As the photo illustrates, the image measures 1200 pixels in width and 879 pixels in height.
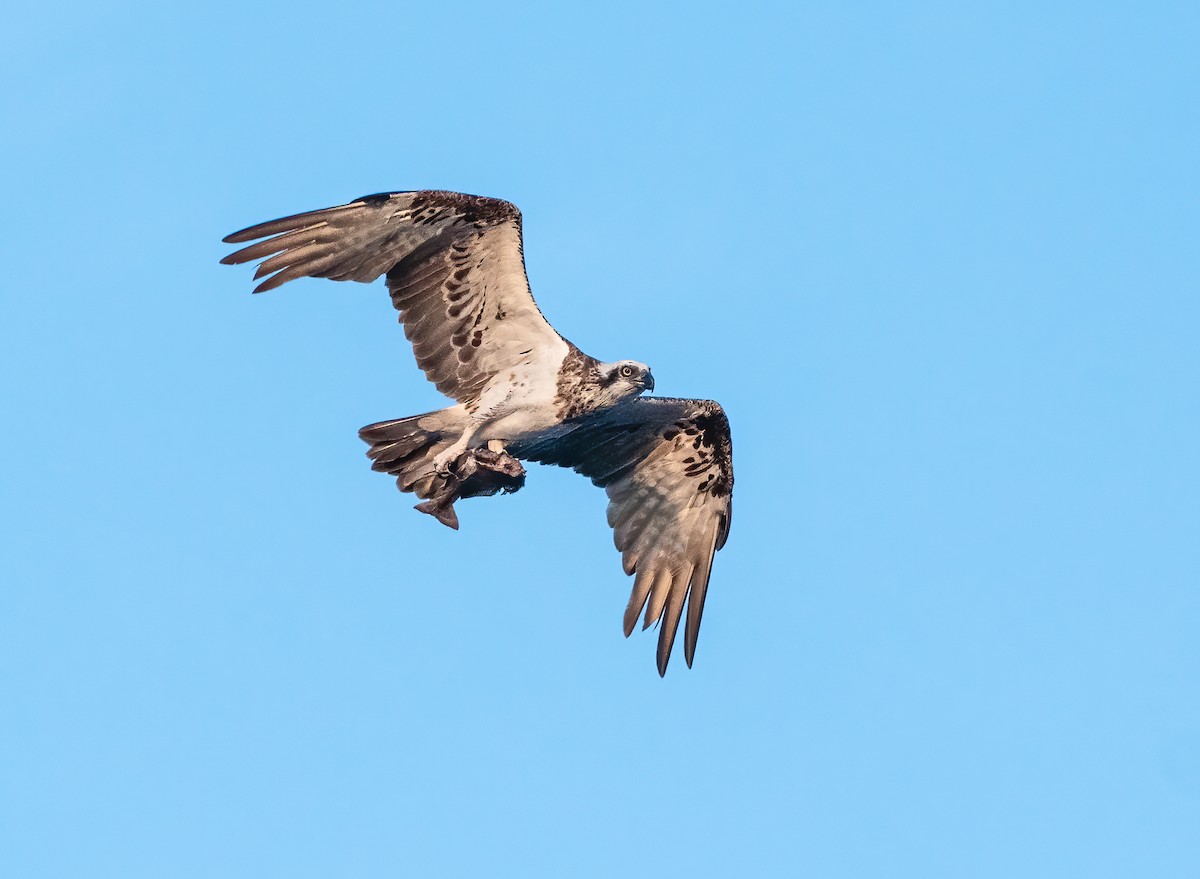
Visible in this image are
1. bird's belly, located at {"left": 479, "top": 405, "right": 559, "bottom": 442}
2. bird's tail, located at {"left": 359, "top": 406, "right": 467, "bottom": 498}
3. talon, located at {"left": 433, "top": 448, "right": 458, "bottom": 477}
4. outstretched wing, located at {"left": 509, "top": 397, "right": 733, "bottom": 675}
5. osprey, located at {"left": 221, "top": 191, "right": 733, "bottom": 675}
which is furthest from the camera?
outstretched wing, located at {"left": 509, "top": 397, "right": 733, "bottom": 675}

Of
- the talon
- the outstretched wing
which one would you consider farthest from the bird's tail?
the outstretched wing

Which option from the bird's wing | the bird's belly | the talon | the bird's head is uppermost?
the bird's wing

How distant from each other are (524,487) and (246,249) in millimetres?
4691

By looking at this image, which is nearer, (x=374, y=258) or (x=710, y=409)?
(x=374, y=258)

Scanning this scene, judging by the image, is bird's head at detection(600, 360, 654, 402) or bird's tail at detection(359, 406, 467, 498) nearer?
bird's head at detection(600, 360, 654, 402)

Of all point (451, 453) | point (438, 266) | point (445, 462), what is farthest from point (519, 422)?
point (438, 266)

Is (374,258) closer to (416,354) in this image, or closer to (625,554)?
(416,354)

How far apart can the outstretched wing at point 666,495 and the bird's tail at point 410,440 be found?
1708 millimetres

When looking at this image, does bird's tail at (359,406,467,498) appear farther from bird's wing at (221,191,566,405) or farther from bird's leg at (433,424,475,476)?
bird's wing at (221,191,566,405)

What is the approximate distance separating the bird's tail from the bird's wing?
0.39m

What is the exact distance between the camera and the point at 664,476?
23484 mm

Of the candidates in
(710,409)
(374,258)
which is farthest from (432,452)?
(710,409)

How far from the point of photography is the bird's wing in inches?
809

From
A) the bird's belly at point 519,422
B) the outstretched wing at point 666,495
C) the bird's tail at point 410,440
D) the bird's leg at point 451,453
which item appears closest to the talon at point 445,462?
the bird's leg at point 451,453
